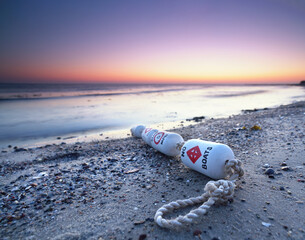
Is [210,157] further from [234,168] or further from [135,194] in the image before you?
[135,194]

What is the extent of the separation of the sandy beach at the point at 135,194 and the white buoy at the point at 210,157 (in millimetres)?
251

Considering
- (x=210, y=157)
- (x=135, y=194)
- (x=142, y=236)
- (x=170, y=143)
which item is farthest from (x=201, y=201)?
(x=170, y=143)

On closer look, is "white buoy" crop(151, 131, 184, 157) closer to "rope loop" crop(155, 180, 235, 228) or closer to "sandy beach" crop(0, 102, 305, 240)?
"sandy beach" crop(0, 102, 305, 240)

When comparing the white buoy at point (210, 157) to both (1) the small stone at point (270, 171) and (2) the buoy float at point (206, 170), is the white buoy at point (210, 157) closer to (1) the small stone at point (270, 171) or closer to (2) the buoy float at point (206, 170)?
(2) the buoy float at point (206, 170)

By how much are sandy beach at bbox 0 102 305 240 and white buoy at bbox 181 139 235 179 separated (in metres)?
0.25

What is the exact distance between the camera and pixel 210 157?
3.04 m

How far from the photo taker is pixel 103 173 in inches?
152

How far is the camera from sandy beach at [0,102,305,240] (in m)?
2.21

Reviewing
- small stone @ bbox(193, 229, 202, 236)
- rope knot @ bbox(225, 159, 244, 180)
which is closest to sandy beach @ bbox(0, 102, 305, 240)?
small stone @ bbox(193, 229, 202, 236)

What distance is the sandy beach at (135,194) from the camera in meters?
2.21

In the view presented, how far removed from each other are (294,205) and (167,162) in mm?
2284

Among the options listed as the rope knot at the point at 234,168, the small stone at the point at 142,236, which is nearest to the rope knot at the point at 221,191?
the rope knot at the point at 234,168

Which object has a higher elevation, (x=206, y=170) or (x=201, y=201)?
(x=206, y=170)

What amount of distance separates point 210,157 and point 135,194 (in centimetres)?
130
